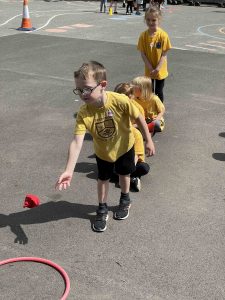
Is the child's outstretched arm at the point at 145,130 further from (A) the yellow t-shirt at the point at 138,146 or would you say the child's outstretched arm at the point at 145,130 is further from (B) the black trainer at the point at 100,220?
(A) the yellow t-shirt at the point at 138,146

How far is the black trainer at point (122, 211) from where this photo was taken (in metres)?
4.37

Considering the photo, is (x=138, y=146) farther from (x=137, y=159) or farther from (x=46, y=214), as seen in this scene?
(x=46, y=214)

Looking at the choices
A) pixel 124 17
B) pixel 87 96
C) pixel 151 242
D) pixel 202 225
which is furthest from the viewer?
pixel 124 17

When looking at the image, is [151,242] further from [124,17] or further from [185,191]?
[124,17]

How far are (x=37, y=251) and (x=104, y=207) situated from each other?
80 centimetres

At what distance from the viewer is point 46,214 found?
4.45 meters

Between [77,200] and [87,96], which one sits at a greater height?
[87,96]

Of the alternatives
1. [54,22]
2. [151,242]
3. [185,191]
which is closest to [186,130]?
[185,191]

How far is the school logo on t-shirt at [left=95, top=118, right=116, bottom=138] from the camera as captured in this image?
3.90 m

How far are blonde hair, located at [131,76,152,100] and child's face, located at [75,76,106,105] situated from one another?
6.56ft

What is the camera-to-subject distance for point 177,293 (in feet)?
11.0

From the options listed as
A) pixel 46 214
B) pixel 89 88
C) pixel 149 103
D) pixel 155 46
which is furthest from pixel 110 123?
pixel 155 46

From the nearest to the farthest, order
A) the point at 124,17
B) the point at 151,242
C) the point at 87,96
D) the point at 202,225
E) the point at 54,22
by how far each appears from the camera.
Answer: the point at 87,96
the point at 151,242
the point at 202,225
the point at 54,22
the point at 124,17

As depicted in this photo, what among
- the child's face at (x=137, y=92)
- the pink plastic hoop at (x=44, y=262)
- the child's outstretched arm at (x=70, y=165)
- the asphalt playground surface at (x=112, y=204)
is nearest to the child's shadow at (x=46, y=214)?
the asphalt playground surface at (x=112, y=204)
